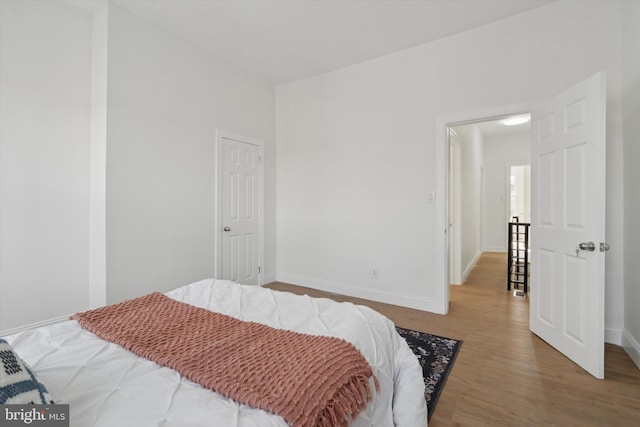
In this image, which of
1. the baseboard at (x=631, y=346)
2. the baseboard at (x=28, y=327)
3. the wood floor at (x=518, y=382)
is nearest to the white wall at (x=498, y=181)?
the wood floor at (x=518, y=382)

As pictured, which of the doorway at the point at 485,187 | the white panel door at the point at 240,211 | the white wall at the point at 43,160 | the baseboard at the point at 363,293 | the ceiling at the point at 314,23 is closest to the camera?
the white wall at the point at 43,160

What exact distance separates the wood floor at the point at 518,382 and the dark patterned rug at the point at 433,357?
0.05 m

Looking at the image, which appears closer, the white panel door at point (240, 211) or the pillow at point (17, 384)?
the pillow at point (17, 384)

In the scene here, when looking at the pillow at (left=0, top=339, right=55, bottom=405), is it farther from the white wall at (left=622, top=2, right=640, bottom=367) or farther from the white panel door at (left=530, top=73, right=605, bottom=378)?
the white wall at (left=622, top=2, right=640, bottom=367)

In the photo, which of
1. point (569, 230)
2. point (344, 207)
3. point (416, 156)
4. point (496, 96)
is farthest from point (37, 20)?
point (569, 230)

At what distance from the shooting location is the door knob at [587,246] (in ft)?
6.73

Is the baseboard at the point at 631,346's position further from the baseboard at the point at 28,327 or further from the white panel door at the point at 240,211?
the baseboard at the point at 28,327

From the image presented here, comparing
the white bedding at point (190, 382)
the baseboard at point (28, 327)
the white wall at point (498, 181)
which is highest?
the white wall at point (498, 181)

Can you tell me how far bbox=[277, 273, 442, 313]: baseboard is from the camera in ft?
11.0

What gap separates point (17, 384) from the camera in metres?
0.73

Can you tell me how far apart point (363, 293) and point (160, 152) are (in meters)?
2.81

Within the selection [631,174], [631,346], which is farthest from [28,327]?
[631,174]

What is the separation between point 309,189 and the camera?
4262 mm

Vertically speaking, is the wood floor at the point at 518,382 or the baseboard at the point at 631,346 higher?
the baseboard at the point at 631,346
